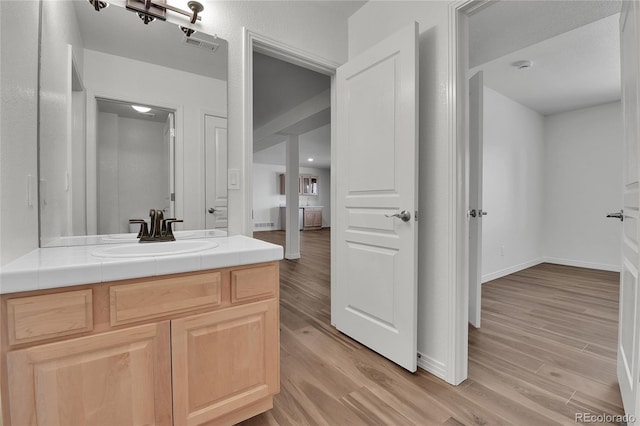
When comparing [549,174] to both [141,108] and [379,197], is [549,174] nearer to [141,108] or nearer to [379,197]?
[379,197]

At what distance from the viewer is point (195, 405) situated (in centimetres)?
112

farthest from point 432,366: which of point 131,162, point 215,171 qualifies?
point 131,162

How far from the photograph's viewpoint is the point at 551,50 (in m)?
2.70

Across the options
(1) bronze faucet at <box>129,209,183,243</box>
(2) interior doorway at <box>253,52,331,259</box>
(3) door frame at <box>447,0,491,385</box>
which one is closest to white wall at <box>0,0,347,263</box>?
(1) bronze faucet at <box>129,209,183,243</box>

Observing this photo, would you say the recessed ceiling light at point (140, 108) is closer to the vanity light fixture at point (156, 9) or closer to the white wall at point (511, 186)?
the vanity light fixture at point (156, 9)

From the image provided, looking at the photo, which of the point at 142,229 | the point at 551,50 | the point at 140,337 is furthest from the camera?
the point at 551,50

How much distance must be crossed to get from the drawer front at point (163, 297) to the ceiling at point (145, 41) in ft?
4.02

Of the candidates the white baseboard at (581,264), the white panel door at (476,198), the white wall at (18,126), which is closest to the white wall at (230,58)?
the white wall at (18,126)

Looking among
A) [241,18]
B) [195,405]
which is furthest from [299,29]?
[195,405]

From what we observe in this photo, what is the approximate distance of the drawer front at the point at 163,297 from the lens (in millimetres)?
972

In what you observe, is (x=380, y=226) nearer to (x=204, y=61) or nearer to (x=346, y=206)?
(x=346, y=206)

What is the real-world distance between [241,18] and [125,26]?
0.64m

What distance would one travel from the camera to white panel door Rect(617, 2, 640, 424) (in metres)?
1.10

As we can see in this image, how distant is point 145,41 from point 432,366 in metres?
2.39
